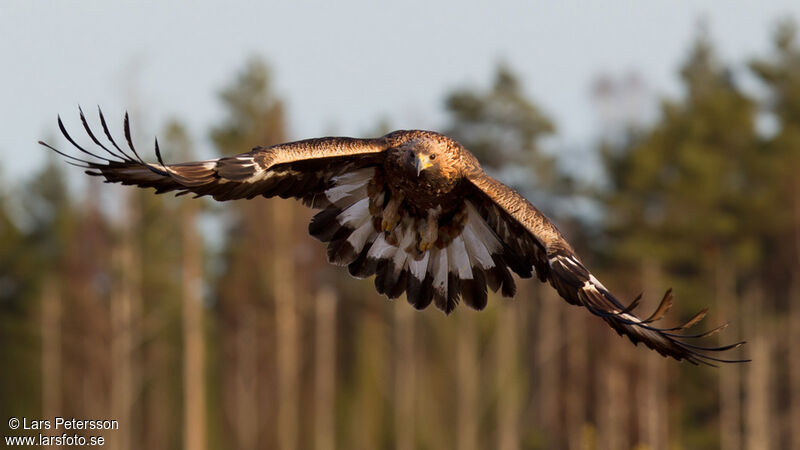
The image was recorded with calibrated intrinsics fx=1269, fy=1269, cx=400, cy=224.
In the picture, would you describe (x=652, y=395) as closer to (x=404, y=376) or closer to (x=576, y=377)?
(x=576, y=377)

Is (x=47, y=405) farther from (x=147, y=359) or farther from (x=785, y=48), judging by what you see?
(x=785, y=48)

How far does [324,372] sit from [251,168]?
29398 millimetres

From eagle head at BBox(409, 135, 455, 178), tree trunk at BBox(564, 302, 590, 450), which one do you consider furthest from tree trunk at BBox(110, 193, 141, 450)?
eagle head at BBox(409, 135, 455, 178)

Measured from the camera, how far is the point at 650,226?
3900cm

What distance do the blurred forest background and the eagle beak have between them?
2425cm

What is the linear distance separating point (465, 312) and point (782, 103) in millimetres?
15317

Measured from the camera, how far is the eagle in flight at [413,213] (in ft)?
28.1

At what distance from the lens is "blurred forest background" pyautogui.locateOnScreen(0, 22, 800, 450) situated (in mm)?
35188

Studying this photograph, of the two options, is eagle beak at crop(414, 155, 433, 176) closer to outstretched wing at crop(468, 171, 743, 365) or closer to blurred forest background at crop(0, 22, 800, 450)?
outstretched wing at crop(468, 171, 743, 365)

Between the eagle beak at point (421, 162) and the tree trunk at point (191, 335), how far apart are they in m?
23.1

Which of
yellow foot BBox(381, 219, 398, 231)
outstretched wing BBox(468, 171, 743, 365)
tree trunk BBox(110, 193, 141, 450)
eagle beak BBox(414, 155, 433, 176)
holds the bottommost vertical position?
outstretched wing BBox(468, 171, 743, 365)

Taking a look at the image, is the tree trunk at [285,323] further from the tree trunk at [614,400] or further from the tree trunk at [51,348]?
the tree trunk at [614,400]

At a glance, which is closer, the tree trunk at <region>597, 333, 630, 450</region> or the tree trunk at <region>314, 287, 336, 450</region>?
the tree trunk at <region>314, 287, 336, 450</region>

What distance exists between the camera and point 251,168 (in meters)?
8.61
